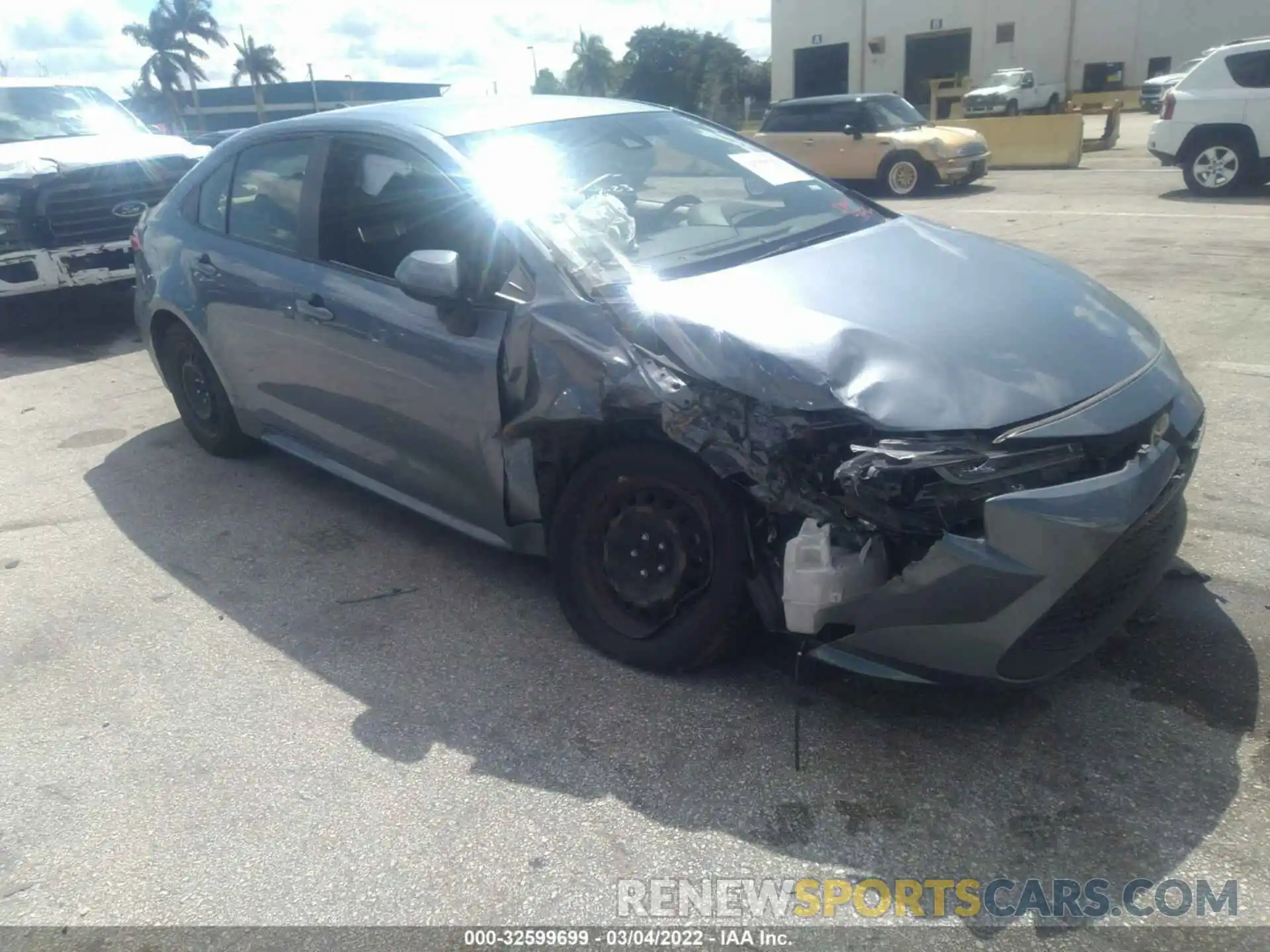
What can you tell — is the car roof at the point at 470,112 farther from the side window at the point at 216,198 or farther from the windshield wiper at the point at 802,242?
the windshield wiper at the point at 802,242

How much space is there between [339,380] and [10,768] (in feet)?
5.62

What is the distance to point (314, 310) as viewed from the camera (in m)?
4.01

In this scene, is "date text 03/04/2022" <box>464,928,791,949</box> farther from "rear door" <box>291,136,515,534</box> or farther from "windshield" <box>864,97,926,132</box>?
"windshield" <box>864,97,926,132</box>

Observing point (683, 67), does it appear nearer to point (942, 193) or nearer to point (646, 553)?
point (942, 193)

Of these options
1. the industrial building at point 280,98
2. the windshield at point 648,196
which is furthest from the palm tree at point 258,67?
the windshield at point 648,196

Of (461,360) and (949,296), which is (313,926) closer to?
(461,360)

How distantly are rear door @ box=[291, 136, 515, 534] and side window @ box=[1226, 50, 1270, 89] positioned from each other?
479 inches

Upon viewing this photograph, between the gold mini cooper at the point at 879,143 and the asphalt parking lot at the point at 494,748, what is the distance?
1179 cm

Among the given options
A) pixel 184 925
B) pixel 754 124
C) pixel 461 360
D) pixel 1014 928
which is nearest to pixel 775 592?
pixel 1014 928

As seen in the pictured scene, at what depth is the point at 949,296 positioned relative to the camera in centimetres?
310

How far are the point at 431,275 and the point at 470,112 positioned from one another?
1.06 meters

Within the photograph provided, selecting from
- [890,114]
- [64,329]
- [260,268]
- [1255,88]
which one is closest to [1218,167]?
[1255,88]

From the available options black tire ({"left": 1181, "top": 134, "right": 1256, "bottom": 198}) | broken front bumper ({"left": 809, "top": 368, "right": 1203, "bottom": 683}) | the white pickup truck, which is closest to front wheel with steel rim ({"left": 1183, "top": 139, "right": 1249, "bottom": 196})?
black tire ({"left": 1181, "top": 134, "right": 1256, "bottom": 198})

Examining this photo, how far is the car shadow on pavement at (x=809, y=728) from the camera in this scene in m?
2.52
